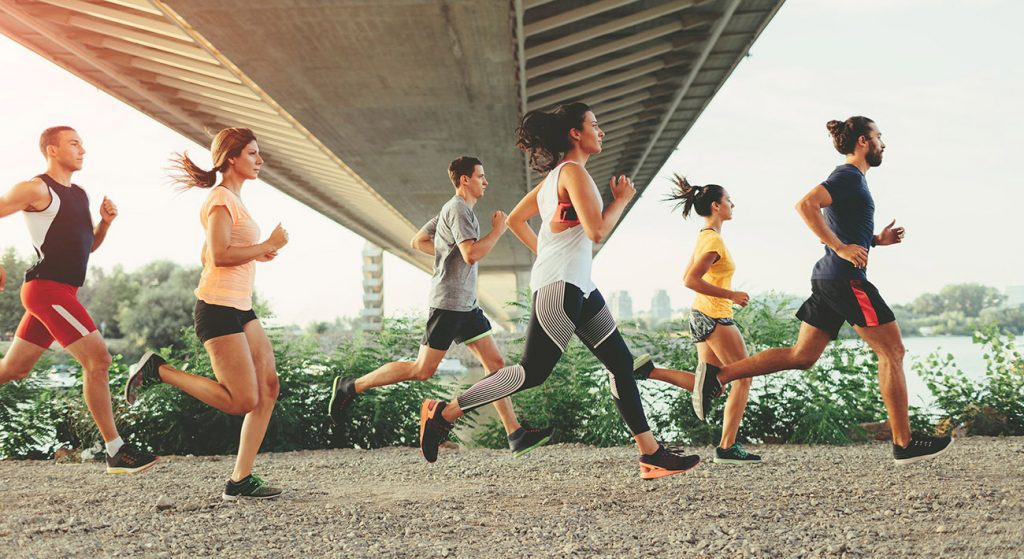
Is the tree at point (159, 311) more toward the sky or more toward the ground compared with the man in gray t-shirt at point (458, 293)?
more toward the sky

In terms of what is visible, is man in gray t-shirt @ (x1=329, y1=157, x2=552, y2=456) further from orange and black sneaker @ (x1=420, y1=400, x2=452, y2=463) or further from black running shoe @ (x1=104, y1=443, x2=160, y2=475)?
black running shoe @ (x1=104, y1=443, x2=160, y2=475)

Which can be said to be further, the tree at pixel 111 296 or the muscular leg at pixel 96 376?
the tree at pixel 111 296

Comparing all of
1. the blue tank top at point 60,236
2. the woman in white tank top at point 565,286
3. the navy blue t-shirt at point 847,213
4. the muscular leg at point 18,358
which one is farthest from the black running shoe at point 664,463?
the muscular leg at point 18,358

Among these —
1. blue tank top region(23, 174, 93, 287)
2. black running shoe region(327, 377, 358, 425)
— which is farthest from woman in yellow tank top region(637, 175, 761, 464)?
blue tank top region(23, 174, 93, 287)

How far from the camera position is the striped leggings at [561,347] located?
4539 millimetres

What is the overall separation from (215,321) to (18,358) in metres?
1.54

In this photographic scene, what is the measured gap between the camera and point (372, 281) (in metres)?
50.8

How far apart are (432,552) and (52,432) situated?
18.3 feet

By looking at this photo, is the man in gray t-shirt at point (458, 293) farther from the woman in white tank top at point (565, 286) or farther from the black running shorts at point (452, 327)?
the woman in white tank top at point (565, 286)

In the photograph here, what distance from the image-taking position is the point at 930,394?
8.18 metres

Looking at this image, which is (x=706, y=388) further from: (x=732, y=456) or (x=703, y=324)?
(x=732, y=456)

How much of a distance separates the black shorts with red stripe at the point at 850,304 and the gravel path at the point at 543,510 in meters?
0.91

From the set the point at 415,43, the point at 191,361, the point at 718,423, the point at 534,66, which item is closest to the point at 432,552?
the point at 718,423

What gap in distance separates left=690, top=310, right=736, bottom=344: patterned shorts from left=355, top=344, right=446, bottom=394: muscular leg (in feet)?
4.37
